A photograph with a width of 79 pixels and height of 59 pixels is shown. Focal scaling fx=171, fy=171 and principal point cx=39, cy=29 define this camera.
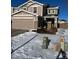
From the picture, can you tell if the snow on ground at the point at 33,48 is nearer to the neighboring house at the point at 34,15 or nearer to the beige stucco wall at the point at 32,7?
the neighboring house at the point at 34,15

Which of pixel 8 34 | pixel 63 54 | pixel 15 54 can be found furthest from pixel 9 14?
pixel 63 54

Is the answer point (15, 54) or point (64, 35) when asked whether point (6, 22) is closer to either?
point (15, 54)

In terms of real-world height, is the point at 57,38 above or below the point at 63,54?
above

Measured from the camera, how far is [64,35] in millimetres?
1407

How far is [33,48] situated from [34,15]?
280mm

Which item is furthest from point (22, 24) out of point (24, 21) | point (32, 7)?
point (32, 7)

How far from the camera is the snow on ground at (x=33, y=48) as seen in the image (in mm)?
1414

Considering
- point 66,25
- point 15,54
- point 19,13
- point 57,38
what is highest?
point 19,13

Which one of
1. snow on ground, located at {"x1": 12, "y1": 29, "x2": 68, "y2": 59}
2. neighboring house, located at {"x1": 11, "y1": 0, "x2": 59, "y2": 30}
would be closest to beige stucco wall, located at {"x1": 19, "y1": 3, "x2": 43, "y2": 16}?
neighboring house, located at {"x1": 11, "y1": 0, "x2": 59, "y2": 30}

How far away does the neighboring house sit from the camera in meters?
1.44

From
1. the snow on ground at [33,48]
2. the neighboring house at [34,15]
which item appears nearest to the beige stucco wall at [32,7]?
the neighboring house at [34,15]

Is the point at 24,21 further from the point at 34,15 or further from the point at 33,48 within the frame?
the point at 33,48

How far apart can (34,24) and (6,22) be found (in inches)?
9.2
